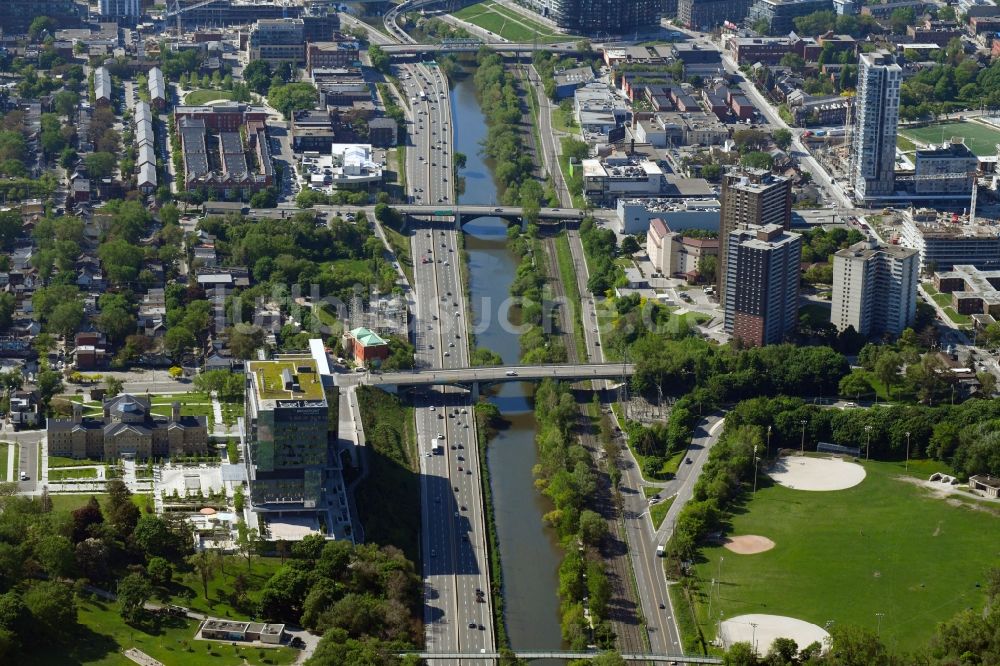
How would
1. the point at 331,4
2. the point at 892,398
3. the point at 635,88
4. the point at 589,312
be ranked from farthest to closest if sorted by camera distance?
the point at 331,4, the point at 635,88, the point at 589,312, the point at 892,398

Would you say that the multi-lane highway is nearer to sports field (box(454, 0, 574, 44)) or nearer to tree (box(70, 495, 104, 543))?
tree (box(70, 495, 104, 543))

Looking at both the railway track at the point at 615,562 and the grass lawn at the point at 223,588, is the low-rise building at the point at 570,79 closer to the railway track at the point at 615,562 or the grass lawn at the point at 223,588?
the railway track at the point at 615,562

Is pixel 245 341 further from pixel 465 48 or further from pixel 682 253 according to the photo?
→ pixel 465 48

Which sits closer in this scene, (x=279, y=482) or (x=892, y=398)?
(x=279, y=482)

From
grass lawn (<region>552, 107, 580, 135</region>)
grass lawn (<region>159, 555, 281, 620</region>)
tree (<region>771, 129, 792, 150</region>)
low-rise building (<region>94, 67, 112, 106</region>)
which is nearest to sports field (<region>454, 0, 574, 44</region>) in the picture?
grass lawn (<region>552, 107, 580, 135</region>)

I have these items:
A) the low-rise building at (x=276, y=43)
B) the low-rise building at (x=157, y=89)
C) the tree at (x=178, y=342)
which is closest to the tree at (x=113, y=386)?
the tree at (x=178, y=342)

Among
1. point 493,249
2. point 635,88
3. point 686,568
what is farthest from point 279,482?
point 635,88

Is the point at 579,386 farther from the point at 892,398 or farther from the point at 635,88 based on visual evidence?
the point at 635,88
